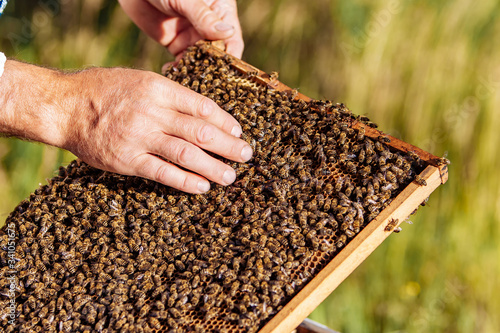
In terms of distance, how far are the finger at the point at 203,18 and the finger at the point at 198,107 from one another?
5.31ft

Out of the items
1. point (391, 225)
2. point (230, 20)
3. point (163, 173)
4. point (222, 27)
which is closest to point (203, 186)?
point (163, 173)

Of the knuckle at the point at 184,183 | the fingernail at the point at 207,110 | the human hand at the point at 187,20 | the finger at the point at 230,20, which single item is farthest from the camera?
the finger at the point at 230,20

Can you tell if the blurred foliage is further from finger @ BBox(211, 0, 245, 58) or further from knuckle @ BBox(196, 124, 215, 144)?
knuckle @ BBox(196, 124, 215, 144)

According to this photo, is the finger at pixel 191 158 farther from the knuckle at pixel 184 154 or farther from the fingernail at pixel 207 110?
the fingernail at pixel 207 110

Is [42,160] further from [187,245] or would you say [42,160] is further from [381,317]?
[381,317]

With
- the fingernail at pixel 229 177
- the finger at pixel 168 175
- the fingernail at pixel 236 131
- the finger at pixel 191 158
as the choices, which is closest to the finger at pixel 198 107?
the fingernail at pixel 236 131

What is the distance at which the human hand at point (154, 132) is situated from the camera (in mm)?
4441

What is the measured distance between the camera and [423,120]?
775cm

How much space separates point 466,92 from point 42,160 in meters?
7.80

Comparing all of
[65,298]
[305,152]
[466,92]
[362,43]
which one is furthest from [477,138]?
[65,298]

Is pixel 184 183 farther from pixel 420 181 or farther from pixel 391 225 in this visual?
pixel 420 181

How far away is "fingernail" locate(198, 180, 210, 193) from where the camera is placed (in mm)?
4401

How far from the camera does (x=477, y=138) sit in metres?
7.46

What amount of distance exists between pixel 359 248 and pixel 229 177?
1.36 metres
